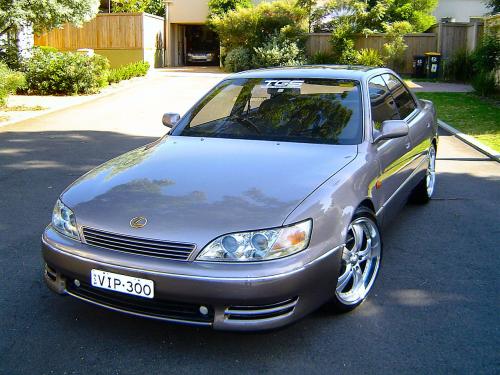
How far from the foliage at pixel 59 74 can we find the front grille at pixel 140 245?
14894mm

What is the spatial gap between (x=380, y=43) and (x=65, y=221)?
24.3 m

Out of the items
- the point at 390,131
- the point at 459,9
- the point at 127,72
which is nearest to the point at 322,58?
the point at 127,72

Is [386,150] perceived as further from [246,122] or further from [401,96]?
[401,96]

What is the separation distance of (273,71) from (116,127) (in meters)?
7.30

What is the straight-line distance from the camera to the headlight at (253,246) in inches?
126

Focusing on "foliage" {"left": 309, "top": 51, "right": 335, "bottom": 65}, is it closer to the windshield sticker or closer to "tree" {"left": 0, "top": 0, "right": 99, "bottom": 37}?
"tree" {"left": 0, "top": 0, "right": 99, "bottom": 37}

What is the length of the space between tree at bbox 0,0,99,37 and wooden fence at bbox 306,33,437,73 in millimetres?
11850

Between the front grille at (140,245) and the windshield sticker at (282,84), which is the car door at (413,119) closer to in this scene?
Answer: the windshield sticker at (282,84)

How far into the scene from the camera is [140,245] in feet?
10.8

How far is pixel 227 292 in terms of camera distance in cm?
313

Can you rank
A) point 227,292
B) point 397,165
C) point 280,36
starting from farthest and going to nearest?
point 280,36
point 397,165
point 227,292

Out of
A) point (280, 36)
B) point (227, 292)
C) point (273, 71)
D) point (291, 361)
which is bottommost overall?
point (291, 361)

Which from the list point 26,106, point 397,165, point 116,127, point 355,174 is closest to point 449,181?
point 397,165

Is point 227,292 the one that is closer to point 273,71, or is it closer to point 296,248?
point 296,248
